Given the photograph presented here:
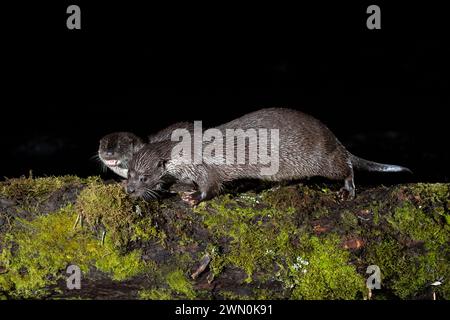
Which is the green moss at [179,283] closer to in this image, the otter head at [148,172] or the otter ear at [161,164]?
the otter head at [148,172]

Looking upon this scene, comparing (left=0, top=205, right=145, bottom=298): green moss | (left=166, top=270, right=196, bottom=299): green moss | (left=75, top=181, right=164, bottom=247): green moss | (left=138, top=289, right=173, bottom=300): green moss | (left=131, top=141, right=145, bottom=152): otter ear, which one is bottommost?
(left=138, top=289, right=173, bottom=300): green moss

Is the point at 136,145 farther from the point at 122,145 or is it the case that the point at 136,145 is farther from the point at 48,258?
the point at 48,258

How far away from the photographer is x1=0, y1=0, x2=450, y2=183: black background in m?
6.50

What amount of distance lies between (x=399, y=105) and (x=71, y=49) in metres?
4.02

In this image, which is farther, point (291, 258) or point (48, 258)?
point (291, 258)

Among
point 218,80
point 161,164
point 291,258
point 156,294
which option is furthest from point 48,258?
point 218,80

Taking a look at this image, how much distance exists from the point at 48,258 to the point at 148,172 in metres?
1.04

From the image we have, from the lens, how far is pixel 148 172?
4156 millimetres

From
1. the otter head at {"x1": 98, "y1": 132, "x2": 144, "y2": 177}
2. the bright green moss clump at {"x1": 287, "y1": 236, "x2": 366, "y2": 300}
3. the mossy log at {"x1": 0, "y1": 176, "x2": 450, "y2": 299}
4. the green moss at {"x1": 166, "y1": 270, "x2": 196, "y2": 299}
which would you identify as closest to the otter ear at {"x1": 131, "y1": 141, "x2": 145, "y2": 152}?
the otter head at {"x1": 98, "y1": 132, "x2": 144, "y2": 177}

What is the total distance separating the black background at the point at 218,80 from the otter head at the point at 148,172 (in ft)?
7.76

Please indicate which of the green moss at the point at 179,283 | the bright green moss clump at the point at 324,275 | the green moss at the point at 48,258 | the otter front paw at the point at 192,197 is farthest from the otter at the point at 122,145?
the bright green moss clump at the point at 324,275

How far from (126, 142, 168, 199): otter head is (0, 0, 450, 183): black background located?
2.37 metres

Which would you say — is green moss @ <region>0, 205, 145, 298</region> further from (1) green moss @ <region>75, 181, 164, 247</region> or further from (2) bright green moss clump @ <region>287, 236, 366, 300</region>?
(2) bright green moss clump @ <region>287, 236, 366, 300</region>

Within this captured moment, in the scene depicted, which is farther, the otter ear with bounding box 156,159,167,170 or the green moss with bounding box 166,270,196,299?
the otter ear with bounding box 156,159,167,170
